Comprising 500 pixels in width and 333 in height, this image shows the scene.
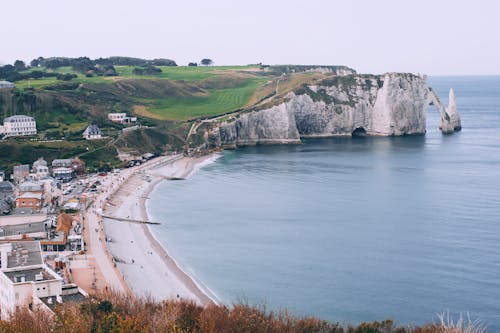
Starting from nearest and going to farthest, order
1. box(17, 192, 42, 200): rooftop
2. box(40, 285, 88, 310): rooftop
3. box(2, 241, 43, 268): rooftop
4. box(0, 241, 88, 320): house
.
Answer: box(40, 285, 88, 310): rooftop → box(0, 241, 88, 320): house → box(2, 241, 43, 268): rooftop → box(17, 192, 42, 200): rooftop

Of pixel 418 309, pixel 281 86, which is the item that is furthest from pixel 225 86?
pixel 418 309

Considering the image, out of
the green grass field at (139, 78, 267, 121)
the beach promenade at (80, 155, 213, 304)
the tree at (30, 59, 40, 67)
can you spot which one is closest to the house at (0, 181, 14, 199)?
the beach promenade at (80, 155, 213, 304)

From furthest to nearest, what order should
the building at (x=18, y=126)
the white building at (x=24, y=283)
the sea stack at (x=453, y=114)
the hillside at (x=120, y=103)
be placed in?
the sea stack at (x=453, y=114) < the building at (x=18, y=126) < the hillside at (x=120, y=103) < the white building at (x=24, y=283)

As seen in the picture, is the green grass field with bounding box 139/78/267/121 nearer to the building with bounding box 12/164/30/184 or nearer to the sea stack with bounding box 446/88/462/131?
the sea stack with bounding box 446/88/462/131

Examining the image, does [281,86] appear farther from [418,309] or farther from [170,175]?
[418,309]

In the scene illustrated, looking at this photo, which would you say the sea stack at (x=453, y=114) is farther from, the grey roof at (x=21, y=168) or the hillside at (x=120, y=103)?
the grey roof at (x=21, y=168)

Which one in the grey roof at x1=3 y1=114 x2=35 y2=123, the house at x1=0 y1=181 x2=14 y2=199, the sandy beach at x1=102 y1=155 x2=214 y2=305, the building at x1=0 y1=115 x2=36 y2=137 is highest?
the grey roof at x1=3 y1=114 x2=35 y2=123

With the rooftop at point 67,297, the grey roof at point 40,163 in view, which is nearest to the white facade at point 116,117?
the grey roof at point 40,163
